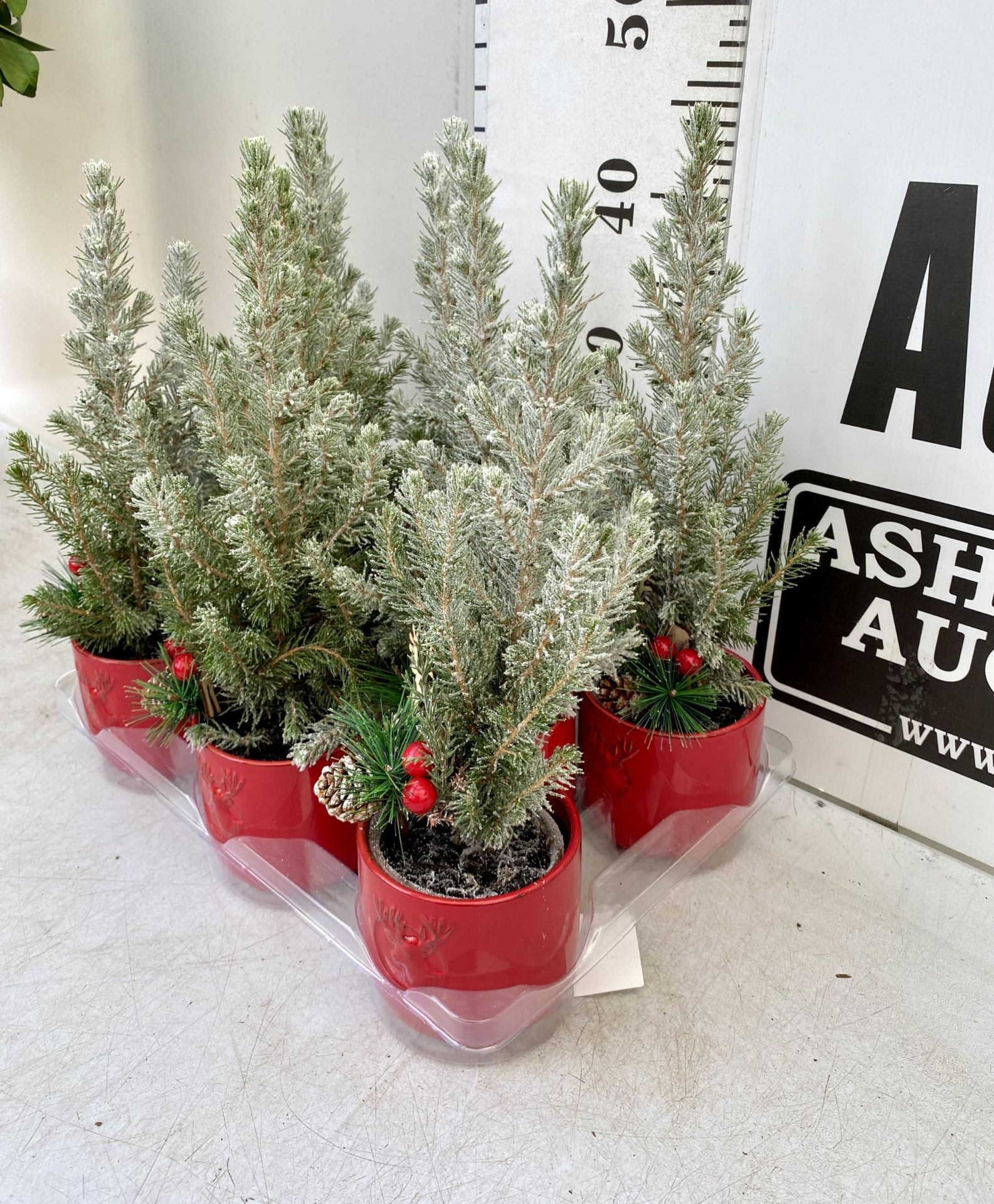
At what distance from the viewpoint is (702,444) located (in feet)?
2.20

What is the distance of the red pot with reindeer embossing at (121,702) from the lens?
79 centimetres

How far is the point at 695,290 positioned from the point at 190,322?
12.7 inches

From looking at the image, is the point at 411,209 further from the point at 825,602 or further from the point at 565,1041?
the point at 565,1041

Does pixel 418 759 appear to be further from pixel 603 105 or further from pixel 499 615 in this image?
pixel 603 105

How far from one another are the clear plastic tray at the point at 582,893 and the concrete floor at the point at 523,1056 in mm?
37

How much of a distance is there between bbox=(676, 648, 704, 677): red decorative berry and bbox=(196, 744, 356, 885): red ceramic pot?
0.26m

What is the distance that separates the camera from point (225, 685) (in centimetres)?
65

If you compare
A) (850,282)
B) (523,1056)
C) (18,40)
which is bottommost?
(523,1056)

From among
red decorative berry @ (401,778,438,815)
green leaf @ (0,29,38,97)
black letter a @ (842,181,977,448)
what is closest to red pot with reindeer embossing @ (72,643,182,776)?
red decorative berry @ (401,778,438,815)

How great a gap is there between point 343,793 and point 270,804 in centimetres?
11

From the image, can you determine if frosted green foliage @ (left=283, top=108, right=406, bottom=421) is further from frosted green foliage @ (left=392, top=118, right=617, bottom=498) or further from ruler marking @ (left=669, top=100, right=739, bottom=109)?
ruler marking @ (left=669, top=100, right=739, bottom=109)

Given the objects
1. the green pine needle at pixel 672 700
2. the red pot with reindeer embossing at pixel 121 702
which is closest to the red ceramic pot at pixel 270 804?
the red pot with reindeer embossing at pixel 121 702

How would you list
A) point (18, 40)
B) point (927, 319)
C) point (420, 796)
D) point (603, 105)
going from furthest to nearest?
point (18, 40), point (603, 105), point (927, 319), point (420, 796)

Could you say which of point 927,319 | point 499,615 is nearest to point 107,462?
point 499,615
